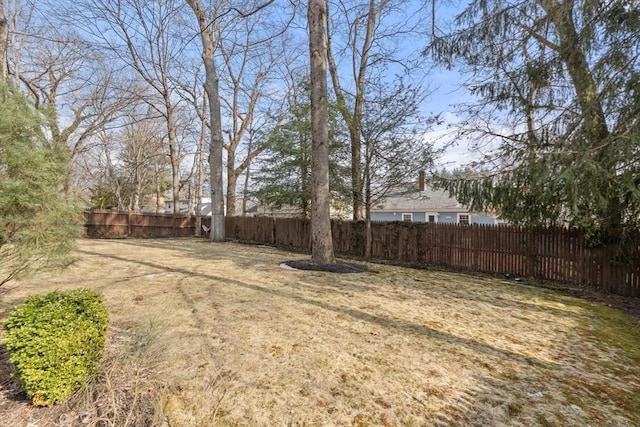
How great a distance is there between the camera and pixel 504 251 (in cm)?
719

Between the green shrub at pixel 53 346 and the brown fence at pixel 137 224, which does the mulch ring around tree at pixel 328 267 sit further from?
the brown fence at pixel 137 224

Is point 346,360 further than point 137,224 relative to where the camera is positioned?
No

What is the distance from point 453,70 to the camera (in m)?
6.25

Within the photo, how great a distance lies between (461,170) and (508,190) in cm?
98

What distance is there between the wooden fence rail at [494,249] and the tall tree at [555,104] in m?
0.80

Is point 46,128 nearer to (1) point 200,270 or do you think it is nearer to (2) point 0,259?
(2) point 0,259

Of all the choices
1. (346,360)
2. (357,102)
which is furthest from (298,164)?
(346,360)

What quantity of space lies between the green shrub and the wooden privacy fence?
7358 mm

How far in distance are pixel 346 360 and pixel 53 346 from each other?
211cm

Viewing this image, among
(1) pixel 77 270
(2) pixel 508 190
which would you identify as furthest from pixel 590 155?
(1) pixel 77 270

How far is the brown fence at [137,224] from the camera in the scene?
583 inches

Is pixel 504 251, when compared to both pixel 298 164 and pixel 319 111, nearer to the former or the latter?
pixel 319 111

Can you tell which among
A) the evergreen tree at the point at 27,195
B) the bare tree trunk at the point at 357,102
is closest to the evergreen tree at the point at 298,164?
the bare tree trunk at the point at 357,102

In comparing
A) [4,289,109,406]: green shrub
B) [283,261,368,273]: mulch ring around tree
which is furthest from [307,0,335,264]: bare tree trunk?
[4,289,109,406]: green shrub
